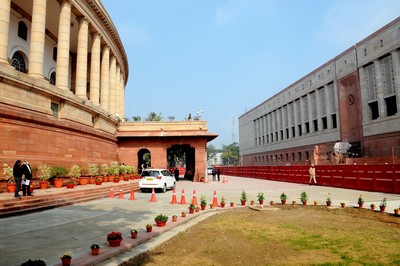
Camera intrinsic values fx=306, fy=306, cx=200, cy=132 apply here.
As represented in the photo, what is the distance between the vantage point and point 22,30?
2466 cm

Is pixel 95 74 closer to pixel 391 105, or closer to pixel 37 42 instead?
pixel 37 42

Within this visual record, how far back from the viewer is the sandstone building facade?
36250 millimetres

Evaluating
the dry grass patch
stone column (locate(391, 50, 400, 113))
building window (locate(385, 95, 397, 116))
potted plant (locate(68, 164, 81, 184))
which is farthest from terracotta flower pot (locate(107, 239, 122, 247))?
building window (locate(385, 95, 397, 116))

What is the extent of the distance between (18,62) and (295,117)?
50.2 metres

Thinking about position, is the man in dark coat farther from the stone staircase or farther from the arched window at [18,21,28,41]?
the arched window at [18,21,28,41]

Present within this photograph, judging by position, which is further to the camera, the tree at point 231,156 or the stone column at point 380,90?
the tree at point 231,156

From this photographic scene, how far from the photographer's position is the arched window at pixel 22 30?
79.8 feet

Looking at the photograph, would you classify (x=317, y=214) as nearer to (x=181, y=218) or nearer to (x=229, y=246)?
(x=181, y=218)

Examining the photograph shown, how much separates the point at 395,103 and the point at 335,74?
12635mm

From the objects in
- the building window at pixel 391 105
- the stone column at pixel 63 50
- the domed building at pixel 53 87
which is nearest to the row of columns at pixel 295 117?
the building window at pixel 391 105

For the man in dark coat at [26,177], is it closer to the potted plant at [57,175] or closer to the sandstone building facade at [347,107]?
the potted plant at [57,175]

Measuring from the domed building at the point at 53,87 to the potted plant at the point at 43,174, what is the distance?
0.80m

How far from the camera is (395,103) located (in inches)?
1444

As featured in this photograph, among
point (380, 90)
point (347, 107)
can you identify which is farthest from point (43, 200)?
Answer: point (347, 107)
